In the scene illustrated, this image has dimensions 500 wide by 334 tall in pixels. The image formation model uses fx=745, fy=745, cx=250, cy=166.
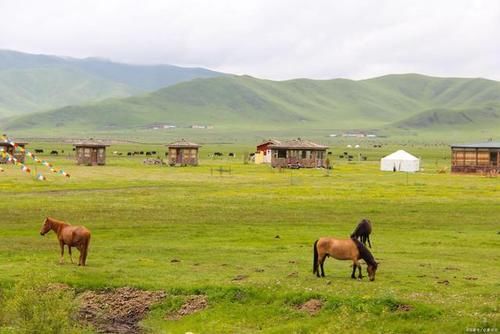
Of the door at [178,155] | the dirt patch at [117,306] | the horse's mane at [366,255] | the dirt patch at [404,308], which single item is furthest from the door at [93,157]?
the dirt patch at [404,308]

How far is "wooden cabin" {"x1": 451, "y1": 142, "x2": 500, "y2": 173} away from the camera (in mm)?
83875

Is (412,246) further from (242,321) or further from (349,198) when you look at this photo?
(349,198)

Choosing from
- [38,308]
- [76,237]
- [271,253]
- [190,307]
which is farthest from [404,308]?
[76,237]

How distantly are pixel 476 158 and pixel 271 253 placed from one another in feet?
207

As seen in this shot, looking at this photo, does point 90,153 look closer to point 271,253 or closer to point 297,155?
point 297,155

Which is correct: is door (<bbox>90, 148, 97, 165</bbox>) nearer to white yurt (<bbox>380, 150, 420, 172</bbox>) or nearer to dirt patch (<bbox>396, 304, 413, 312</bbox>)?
white yurt (<bbox>380, 150, 420, 172</bbox>)

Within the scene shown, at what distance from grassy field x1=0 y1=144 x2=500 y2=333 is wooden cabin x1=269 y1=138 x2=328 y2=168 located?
1642 inches

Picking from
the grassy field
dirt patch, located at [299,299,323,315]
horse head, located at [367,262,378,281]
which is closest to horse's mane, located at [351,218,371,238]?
the grassy field

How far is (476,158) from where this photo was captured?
279 ft

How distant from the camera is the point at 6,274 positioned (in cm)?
2269

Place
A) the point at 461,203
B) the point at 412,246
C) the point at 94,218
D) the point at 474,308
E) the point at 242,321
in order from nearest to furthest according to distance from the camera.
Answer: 1. the point at 474,308
2. the point at 242,321
3. the point at 412,246
4. the point at 94,218
5. the point at 461,203

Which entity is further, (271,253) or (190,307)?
(271,253)

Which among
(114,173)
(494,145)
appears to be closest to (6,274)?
(114,173)

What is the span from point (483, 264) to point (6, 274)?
15338mm
